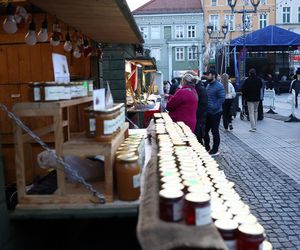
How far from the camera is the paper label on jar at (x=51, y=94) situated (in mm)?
2275

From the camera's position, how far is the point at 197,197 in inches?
68.4

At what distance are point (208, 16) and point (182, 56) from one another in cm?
628

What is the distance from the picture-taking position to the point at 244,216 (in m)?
1.91

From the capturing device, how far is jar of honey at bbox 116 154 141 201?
2.27 meters

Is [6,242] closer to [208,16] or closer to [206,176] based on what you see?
[206,176]

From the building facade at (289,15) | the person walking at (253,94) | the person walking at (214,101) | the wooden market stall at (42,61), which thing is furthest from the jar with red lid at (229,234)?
the building facade at (289,15)

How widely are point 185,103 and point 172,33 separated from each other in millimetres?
46478

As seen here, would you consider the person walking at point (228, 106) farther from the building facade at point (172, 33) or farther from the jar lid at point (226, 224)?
the building facade at point (172, 33)

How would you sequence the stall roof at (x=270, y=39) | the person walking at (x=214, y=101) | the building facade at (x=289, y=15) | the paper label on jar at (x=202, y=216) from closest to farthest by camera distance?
the paper label on jar at (x=202, y=216)
the person walking at (x=214, y=101)
the stall roof at (x=270, y=39)
the building facade at (x=289, y=15)

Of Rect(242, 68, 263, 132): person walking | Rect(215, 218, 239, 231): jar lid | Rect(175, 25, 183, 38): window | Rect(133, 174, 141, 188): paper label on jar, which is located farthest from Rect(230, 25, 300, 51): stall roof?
Rect(175, 25, 183, 38): window

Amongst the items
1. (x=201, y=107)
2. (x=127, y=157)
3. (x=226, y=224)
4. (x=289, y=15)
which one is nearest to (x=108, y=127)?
(x=127, y=157)

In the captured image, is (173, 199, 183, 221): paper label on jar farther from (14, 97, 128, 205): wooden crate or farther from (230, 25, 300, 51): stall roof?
(230, 25, 300, 51): stall roof

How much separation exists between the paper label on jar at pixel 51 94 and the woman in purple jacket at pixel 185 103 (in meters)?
3.83

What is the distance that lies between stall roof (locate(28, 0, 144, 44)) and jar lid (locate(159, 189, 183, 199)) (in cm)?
147
